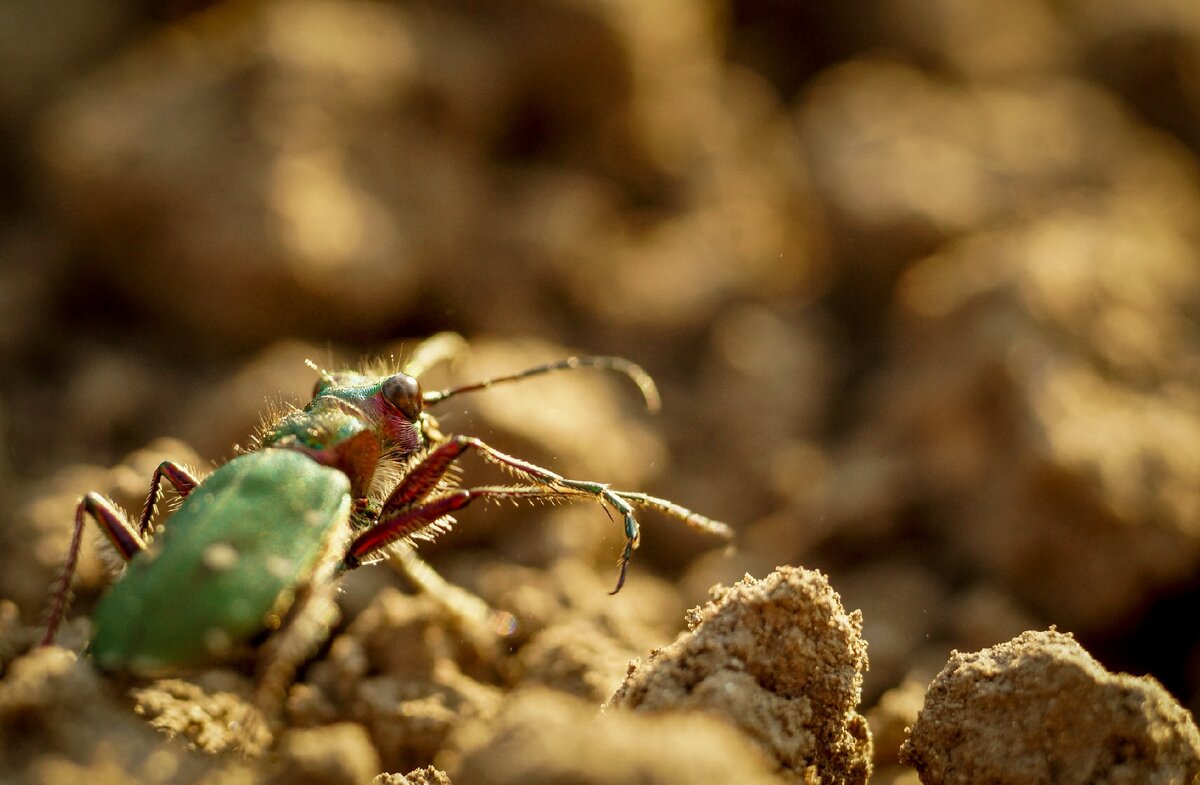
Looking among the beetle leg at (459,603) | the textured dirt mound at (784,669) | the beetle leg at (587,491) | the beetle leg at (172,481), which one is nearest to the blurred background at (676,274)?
the beetle leg at (459,603)

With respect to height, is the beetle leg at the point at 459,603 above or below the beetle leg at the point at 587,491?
below

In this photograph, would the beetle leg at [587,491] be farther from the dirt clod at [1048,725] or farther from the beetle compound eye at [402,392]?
the dirt clod at [1048,725]

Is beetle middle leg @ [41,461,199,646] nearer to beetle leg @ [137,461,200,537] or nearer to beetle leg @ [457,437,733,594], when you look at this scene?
beetle leg @ [137,461,200,537]

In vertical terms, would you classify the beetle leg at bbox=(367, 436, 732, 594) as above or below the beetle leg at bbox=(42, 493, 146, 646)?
above

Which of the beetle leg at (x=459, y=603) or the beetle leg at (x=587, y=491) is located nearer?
the beetle leg at (x=587, y=491)

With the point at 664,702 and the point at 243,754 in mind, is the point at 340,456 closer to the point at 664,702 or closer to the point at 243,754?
the point at 243,754

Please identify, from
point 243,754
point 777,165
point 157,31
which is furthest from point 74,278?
point 777,165

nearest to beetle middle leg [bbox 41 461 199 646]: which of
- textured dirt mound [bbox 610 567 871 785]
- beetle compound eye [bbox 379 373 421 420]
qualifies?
beetle compound eye [bbox 379 373 421 420]
